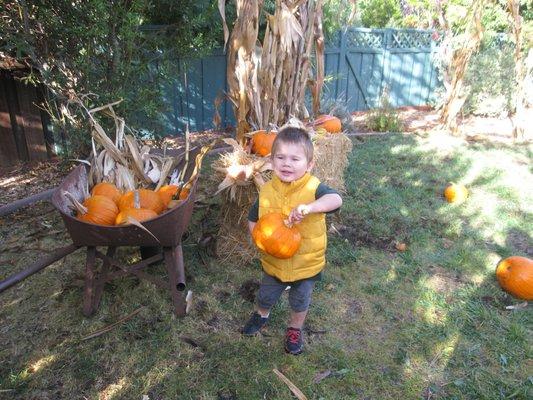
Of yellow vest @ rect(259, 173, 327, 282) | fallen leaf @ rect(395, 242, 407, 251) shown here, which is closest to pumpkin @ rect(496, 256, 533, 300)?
fallen leaf @ rect(395, 242, 407, 251)

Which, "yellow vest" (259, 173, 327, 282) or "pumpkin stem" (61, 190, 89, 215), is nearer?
"yellow vest" (259, 173, 327, 282)

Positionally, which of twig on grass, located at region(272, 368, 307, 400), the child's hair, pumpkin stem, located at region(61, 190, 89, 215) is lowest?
twig on grass, located at region(272, 368, 307, 400)

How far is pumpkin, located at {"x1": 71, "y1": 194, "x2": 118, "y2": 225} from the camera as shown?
8.25 feet

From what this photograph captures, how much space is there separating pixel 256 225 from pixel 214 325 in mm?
874

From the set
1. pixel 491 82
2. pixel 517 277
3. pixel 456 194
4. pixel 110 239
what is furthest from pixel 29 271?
pixel 491 82

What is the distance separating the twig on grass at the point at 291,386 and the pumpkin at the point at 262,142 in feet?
5.37

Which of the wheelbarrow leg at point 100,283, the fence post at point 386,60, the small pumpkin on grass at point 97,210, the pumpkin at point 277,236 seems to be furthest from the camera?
the fence post at point 386,60

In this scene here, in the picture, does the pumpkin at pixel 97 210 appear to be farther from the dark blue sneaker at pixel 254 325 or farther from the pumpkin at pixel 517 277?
the pumpkin at pixel 517 277

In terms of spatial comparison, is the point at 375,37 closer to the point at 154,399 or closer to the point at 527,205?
the point at 527,205

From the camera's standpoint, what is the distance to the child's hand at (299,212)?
2.12m

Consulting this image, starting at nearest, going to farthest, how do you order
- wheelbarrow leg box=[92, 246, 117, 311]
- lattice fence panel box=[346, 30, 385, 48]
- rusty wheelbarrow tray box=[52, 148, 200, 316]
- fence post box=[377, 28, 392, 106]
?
rusty wheelbarrow tray box=[52, 148, 200, 316]
wheelbarrow leg box=[92, 246, 117, 311]
lattice fence panel box=[346, 30, 385, 48]
fence post box=[377, 28, 392, 106]

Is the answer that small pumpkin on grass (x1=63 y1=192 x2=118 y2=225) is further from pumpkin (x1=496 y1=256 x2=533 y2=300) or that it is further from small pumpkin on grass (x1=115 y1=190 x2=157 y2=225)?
pumpkin (x1=496 y1=256 x2=533 y2=300)

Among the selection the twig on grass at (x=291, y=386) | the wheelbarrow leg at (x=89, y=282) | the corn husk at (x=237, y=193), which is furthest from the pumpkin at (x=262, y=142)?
the twig on grass at (x=291, y=386)

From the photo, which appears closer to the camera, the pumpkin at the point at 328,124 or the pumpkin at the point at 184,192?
the pumpkin at the point at 184,192
